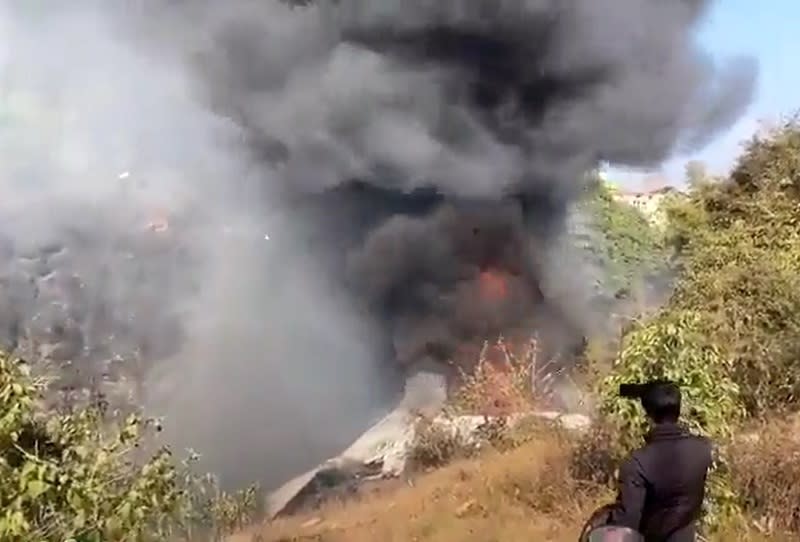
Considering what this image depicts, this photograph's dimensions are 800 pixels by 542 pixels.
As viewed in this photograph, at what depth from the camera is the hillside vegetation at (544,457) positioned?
12.0 feet

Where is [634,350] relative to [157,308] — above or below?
below

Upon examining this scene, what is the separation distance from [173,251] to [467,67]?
5465 mm

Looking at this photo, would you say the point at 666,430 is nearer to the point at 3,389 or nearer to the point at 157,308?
the point at 3,389

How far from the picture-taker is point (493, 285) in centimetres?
1731

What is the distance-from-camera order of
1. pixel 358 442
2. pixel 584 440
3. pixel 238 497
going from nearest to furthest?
1. pixel 584 440
2. pixel 238 497
3. pixel 358 442

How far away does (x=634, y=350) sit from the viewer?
7477 millimetres

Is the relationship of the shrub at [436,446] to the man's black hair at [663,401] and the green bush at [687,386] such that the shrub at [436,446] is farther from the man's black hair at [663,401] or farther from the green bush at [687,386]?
the man's black hair at [663,401]

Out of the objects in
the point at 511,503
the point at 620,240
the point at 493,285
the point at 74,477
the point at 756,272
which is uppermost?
the point at 620,240

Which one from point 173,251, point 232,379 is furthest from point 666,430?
point 173,251

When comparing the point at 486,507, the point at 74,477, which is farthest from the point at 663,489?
the point at 486,507

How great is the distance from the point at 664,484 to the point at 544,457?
5.12 metres

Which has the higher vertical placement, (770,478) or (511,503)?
(511,503)

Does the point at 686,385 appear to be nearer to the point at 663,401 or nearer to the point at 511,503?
the point at 511,503

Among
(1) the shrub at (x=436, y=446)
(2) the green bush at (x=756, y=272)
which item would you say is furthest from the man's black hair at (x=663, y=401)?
(1) the shrub at (x=436, y=446)
